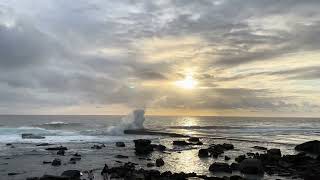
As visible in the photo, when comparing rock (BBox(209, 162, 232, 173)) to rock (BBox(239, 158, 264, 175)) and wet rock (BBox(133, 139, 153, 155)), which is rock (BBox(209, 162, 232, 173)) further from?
wet rock (BBox(133, 139, 153, 155))

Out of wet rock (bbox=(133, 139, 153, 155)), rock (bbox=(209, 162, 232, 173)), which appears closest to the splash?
wet rock (bbox=(133, 139, 153, 155))

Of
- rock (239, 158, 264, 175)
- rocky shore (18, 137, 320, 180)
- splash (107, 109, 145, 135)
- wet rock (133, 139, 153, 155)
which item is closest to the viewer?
rocky shore (18, 137, 320, 180)

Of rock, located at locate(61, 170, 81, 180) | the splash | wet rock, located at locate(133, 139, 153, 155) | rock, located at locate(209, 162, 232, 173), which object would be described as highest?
the splash

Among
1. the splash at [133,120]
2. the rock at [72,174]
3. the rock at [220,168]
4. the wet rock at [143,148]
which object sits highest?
the splash at [133,120]

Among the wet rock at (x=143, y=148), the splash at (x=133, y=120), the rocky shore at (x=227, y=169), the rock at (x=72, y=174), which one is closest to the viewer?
the rock at (x=72, y=174)

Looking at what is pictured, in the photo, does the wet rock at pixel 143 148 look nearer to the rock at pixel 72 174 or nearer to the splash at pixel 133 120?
the rock at pixel 72 174

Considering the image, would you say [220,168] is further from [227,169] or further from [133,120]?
[133,120]

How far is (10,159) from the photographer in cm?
5303

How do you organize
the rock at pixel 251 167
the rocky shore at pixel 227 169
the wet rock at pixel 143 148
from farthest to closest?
the wet rock at pixel 143 148
the rock at pixel 251 167
the rocky shore at pixel 227 169

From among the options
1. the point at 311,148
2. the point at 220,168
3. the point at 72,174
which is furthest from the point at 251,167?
the point at 311,148

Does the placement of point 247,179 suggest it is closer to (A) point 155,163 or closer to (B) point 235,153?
(A) point 155,163

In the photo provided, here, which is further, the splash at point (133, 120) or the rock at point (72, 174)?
the splash at point (133, 120)

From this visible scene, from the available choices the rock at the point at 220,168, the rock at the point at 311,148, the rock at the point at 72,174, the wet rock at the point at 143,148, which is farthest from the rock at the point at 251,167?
the rock at the point at 311,148

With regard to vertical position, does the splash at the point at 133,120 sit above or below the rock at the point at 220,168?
above
